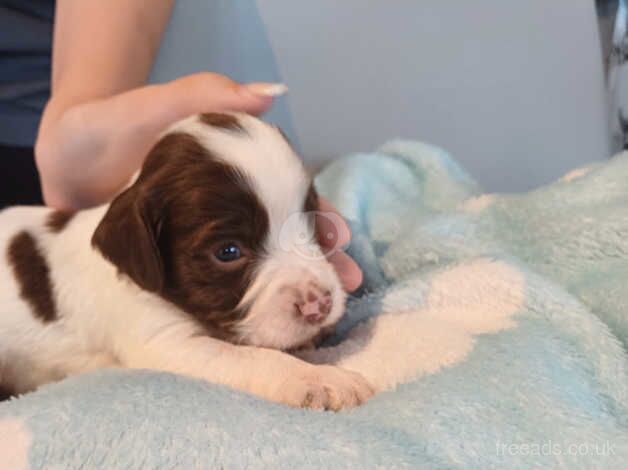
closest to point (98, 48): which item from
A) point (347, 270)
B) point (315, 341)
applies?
point (347, 270)

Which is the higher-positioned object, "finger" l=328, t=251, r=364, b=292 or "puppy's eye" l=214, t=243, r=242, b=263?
"puppy's eye" l=214, t=243, r=242, b=263

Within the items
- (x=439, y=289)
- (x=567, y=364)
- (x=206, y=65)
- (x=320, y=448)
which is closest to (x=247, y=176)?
(x=439, y=289)

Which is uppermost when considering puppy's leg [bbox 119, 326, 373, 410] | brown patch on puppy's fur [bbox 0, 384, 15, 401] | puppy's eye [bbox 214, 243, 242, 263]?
puppy's eye [bbox 214, 243, 242, 263]

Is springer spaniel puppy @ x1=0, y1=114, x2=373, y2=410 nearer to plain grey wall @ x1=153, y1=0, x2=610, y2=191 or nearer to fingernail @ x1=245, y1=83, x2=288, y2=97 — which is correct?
fingernail @ x1=245, y1=83, x2=288, y2=97

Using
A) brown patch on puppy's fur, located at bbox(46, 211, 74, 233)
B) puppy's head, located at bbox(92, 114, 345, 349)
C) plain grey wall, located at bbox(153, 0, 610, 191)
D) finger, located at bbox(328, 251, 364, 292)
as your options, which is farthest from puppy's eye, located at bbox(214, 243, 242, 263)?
plain grey wall, located at bbox(153, 0, 610, 191)

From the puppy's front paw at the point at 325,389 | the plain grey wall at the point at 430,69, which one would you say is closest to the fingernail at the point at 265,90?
the puppy's front paw at the point at 325,389

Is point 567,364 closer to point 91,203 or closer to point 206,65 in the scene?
point 91,203
